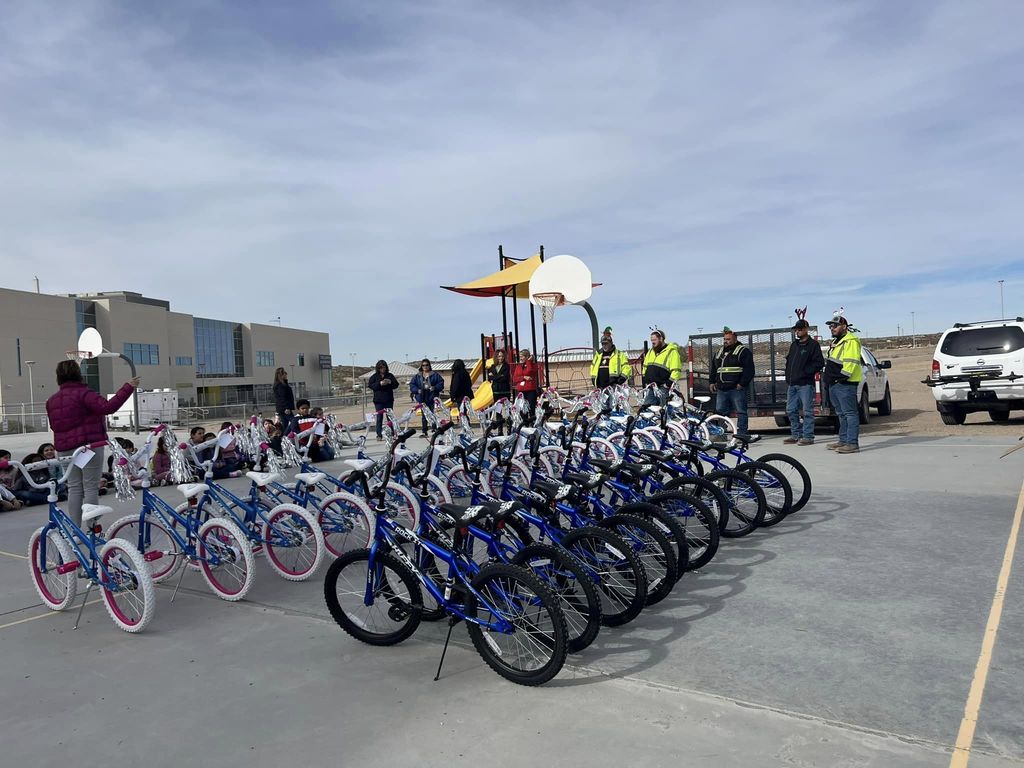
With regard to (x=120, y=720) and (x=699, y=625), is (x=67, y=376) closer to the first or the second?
(x=120, y=720)

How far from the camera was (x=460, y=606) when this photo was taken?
3.80m

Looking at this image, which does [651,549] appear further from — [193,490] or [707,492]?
[193,490]

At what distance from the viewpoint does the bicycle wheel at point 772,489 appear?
20.7 feet

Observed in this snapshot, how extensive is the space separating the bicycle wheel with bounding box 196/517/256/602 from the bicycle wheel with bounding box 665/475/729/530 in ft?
10.2

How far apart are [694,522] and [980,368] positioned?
32.1 ft

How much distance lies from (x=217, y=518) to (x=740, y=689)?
3.56 metres

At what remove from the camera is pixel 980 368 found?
40.9ft

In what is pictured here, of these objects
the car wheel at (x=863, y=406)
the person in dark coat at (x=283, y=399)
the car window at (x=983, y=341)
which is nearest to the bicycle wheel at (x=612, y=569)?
the person in dark coat at (x=283, y=399)

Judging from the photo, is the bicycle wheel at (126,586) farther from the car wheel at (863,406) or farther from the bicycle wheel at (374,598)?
the car wheel at (863,406)

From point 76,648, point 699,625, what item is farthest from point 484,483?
point 76,648

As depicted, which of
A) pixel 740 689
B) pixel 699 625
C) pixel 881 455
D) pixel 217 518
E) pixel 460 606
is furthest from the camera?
pixel 881 455

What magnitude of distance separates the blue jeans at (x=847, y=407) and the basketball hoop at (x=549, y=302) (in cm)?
574

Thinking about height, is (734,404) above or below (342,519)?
above

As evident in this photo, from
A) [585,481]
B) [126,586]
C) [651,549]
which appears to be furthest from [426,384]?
[651,549]
